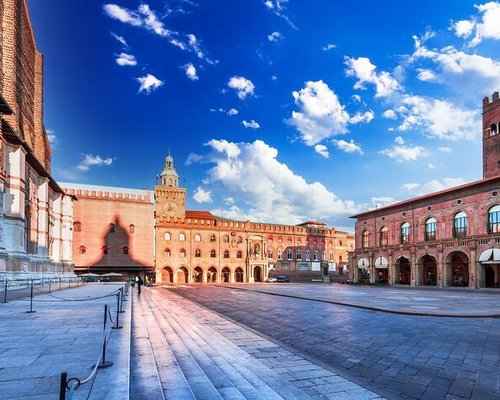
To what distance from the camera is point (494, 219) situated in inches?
1502

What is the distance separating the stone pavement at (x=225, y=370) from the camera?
5348mm

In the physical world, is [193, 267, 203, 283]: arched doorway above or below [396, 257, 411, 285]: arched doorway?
below

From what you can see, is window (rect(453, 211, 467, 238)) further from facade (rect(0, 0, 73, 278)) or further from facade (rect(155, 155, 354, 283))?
facade (rect(0, 0, 73, 278))

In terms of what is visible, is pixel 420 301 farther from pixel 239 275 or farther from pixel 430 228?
pixel 239 275

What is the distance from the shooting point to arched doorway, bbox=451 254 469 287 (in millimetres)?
45062

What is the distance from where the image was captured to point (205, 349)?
8.13 m

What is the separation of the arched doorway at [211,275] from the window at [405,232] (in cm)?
3177

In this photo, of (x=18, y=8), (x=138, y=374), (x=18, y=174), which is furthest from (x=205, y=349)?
(x=18, y=8)

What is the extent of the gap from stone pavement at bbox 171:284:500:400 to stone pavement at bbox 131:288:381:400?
57 centimetres

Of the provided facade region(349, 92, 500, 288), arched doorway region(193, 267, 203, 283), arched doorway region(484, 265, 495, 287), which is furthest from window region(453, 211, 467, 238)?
arched doorway region(193, 267, 203, 283)

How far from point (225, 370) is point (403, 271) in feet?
177

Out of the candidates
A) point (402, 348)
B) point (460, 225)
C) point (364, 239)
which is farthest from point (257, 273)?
point (402, 348)

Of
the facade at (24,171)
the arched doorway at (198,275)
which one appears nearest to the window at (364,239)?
the arched doorway at (198,275)

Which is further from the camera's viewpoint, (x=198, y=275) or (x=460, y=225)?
(x=198, y=275)
